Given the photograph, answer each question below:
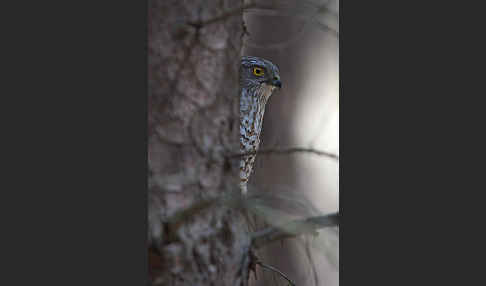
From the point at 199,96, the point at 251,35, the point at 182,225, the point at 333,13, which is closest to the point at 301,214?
the point at 182,225

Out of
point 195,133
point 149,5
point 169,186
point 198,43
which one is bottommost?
point 169,186

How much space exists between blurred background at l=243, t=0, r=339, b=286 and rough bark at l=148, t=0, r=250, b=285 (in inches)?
11.5

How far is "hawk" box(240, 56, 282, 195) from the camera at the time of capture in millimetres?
2979

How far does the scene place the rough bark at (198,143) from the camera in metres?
2.36

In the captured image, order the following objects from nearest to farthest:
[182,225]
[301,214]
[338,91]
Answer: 1. [182,225]
2. [301,214]
3. [338,91]

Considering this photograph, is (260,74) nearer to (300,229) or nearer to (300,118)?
(300,118)

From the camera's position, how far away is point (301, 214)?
8.51 ft

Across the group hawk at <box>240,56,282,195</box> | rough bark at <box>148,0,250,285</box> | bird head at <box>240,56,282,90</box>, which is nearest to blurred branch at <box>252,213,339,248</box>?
rough bark at <box>148,0,250,285</box>

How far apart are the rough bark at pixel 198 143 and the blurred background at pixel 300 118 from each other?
0.95ft

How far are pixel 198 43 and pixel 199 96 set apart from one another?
0.23 meters

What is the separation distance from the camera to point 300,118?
117 inches

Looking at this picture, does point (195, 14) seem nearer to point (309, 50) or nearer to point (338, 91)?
point (309, 50)

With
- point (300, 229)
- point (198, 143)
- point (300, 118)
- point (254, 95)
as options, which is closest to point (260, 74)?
point (254, 95)

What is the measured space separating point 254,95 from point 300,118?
0.32 m
